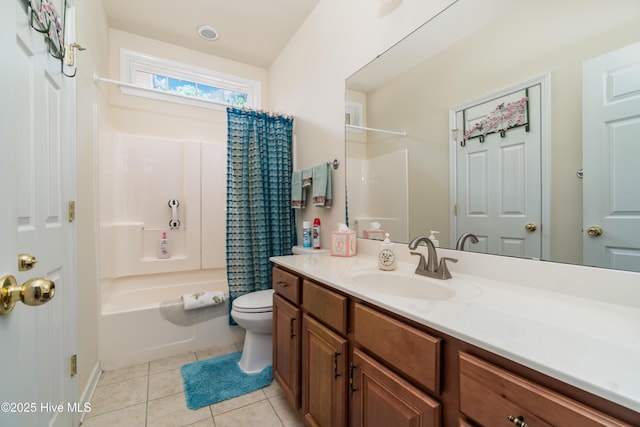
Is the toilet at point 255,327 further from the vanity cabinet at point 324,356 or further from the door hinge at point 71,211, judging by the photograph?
the door hinge at point 71,211

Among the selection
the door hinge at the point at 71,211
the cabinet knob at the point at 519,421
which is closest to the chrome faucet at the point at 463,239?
the cabinet knob at the point at 519,421

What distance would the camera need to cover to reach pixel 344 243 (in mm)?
1652

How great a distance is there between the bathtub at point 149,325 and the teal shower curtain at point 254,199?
196mm

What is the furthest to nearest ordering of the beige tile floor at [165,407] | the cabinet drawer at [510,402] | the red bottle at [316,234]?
1. the red bottle at [316,234]
2. the beige tile floor at [165,407]
3. the cabinet drawer at [510,402]

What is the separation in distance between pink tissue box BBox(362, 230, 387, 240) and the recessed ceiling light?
229 centimetres

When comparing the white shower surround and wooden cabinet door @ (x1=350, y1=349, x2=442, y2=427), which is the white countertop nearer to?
wooden cabinet door @ (x1=350, y1=349, x2=442, y2=427)

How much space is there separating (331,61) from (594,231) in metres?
1.80

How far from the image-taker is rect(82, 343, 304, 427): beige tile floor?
→ 1.41m

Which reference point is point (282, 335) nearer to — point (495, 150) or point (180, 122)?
point (495, 150)

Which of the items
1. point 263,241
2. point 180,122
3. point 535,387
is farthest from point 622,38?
point 180,122

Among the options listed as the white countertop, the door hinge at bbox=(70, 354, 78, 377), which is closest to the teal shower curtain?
the door hinge at bbox=(70, 354, 78, 377)

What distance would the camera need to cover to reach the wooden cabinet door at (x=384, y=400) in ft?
2.28

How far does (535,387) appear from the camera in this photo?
49 cm

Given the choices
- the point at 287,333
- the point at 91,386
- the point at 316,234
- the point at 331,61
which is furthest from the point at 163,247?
the point at 331,61
